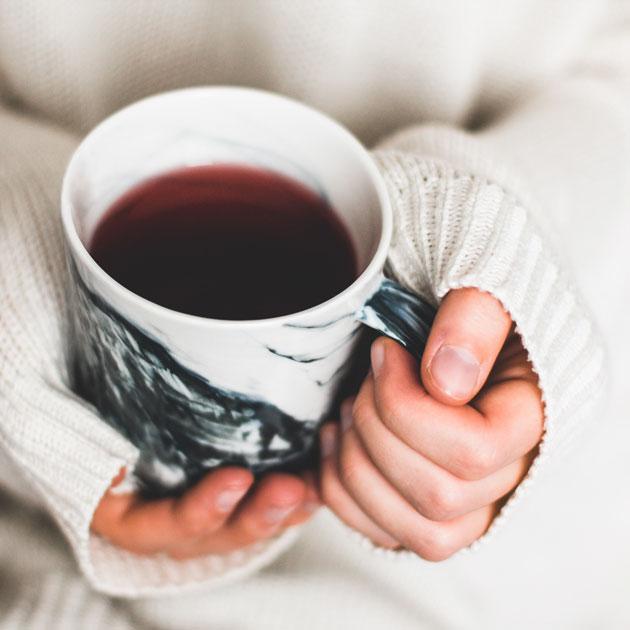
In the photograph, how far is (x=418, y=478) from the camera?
39cm

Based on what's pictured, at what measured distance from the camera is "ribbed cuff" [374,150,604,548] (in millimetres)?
373

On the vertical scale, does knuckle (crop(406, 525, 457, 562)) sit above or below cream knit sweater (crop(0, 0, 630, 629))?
below

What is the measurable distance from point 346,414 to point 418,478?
0.06 meters

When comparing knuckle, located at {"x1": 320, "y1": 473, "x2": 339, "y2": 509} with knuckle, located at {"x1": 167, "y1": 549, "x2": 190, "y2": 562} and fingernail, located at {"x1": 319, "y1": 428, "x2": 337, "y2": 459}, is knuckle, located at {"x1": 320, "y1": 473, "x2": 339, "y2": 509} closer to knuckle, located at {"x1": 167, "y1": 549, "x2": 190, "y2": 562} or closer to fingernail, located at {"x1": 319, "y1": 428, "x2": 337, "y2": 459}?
fingernail, located at {"x1": 319, "y1": 428, "x2": 337, "y2": 459}

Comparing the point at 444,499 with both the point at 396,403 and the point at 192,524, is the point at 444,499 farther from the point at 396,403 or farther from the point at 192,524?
the point at 192,524

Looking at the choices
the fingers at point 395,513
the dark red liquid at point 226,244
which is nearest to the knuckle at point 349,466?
the fingers at point 395,513

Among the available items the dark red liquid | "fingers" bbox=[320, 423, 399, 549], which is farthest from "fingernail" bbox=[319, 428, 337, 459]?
the dark red liquid

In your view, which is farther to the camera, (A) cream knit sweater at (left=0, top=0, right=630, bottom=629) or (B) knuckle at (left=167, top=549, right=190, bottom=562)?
(B) knuckle at (left=167, top=549, right=190, bottom=562)

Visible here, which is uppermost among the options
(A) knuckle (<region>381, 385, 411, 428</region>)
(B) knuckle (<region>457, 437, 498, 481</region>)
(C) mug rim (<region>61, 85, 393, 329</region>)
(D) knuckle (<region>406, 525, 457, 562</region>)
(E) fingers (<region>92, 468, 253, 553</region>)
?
(C) mug rim (<region>61, 85, 393, 329</region>)

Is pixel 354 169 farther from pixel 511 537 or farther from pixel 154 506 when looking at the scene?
pixel 511 537

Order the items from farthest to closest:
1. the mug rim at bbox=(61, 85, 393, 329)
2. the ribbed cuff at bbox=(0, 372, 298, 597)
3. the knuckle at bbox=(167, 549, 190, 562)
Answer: the knuckle at bbox=(167, 549, 190, 562)
the ribbed cuff at bbox=(0, 372, 298, 597)
the mug rim at bbox=(61, 85, 393, 329)

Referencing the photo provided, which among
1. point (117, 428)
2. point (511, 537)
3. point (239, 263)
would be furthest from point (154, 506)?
point (511, 537)

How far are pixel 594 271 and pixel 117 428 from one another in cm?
49

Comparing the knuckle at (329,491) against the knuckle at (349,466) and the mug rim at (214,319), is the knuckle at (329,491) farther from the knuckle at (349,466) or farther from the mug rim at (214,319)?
the mug rim at (214,319)
